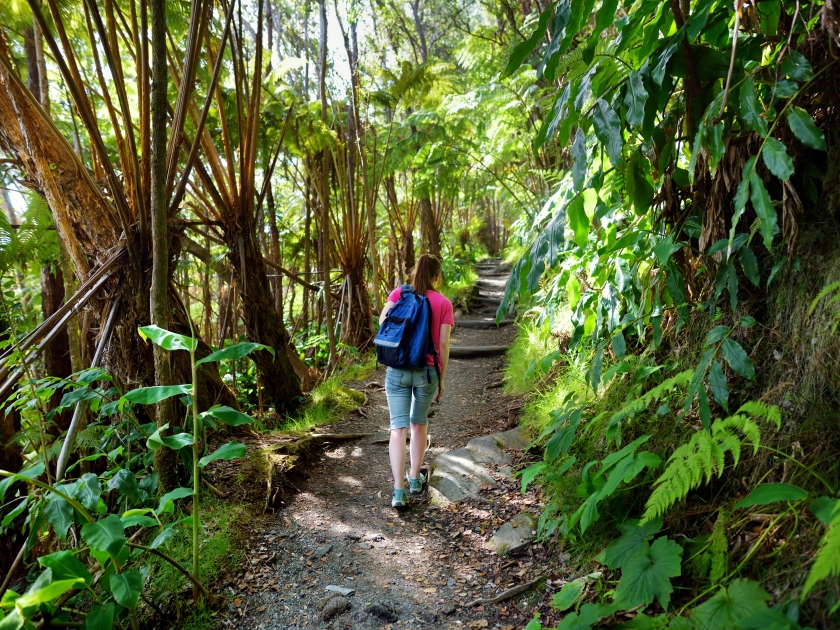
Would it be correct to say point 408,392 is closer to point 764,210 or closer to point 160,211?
point 160,211

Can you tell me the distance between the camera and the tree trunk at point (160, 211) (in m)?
2.06

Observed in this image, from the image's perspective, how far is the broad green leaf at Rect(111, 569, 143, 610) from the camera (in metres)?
1.47

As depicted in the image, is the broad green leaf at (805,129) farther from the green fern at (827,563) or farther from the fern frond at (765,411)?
the green fern at (827,563)

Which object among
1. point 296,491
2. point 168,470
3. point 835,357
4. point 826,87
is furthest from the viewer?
point 296,491

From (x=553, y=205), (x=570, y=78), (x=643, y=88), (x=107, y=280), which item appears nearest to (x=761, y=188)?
(x=643, y=88)

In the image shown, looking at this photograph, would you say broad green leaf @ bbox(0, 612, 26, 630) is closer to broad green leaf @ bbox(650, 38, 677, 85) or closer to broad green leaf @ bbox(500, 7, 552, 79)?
broad green leaf @ bbox(500, 7, 552, 79)

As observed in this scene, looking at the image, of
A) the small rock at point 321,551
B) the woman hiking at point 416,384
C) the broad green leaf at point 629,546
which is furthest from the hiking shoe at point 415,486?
the broad green leaf at point 629,546

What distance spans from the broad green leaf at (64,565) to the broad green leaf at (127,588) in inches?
3.1

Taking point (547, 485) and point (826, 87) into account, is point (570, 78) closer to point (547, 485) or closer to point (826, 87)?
point (826, 87)

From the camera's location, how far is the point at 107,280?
2781mm

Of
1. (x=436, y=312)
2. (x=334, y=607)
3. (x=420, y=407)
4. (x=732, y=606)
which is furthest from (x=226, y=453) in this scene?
(x=732, y=606)

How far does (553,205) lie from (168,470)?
248 centimetres

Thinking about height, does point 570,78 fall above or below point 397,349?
above

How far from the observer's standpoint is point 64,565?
4.73 feet
